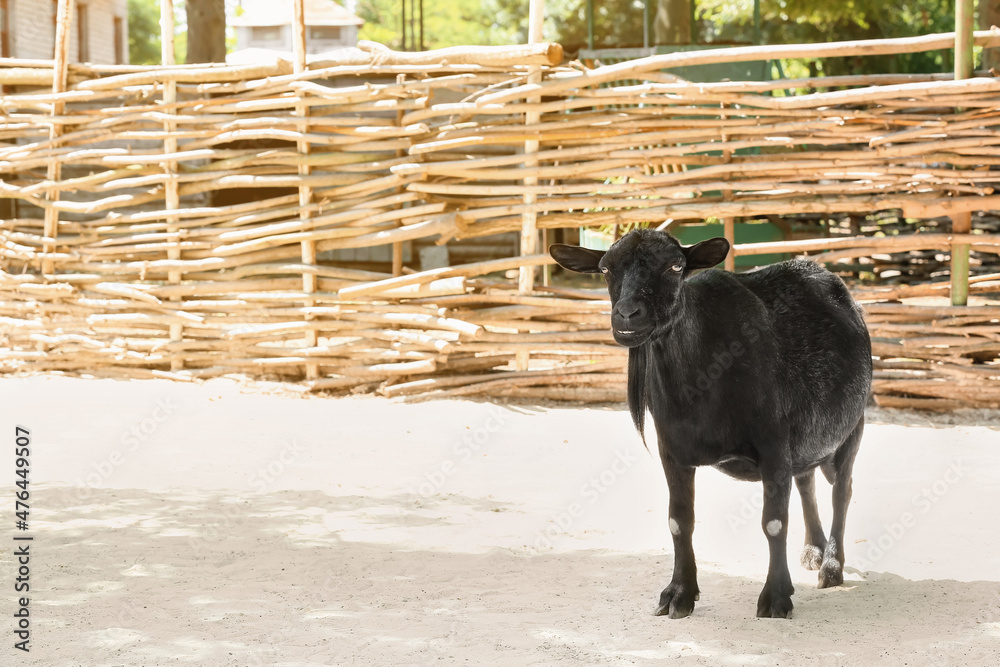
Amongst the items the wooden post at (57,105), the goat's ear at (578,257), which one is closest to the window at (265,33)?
the wooden post at (57,105)

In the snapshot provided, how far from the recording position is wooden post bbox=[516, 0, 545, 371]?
6.72 m

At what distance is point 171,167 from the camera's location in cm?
752

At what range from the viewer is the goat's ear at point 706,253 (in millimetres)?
3082

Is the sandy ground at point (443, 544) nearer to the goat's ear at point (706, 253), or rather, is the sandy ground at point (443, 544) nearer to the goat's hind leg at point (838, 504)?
the goat's hind leg at point (838, 504)

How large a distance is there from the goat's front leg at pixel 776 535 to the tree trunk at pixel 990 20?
7.66 meters

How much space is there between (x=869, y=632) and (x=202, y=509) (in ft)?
9.35

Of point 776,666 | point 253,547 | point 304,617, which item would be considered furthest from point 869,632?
point 253,547

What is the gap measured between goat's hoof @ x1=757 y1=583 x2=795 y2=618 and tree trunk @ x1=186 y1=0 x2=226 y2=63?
402 inches

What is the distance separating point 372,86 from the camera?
6.98m

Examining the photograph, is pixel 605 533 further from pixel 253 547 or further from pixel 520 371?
pixel 520 371

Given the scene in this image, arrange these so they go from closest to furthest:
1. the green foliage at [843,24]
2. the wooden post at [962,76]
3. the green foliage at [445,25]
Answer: the wooden post at [962,76]
the green foliage at [843,24]
the green foliage at [445,25]

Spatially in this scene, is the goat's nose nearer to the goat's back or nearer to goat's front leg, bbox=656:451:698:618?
the goat's back

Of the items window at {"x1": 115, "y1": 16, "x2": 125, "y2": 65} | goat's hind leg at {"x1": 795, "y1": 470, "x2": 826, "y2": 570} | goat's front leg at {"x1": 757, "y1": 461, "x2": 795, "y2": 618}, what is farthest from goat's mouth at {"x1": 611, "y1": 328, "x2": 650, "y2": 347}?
window at {"x1": 115, "y1": 16, "x2": 125, "y2": 65}

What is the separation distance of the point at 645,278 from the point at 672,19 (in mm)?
10865
